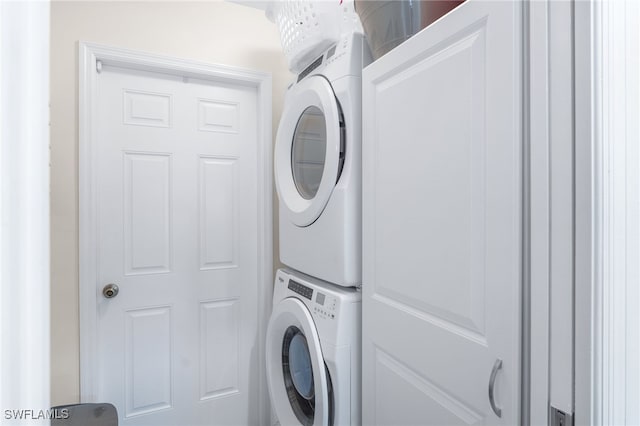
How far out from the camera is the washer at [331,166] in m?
1.13

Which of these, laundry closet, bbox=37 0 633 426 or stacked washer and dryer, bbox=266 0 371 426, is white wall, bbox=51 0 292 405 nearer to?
laundry closet, bbox=37 0 633 426

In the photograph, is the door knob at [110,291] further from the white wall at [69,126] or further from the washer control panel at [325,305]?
the washer control panel at [325,305]

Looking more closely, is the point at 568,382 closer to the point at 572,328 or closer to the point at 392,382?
the point at 572,328

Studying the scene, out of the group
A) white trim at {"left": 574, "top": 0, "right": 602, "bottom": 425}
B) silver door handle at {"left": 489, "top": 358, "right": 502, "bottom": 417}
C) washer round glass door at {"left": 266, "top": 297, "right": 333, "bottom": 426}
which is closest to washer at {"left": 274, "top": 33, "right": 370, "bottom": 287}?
washer round glass door at {"left": 266, "top": 297, "right": 333, "bottom": 426}

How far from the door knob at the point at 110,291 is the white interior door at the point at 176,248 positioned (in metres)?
0.02

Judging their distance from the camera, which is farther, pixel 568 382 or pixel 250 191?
pixel 250 191

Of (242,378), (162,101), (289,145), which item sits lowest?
(242,378)

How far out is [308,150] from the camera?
1425 mm

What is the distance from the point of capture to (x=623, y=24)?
56cm

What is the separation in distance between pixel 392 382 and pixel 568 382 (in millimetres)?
491

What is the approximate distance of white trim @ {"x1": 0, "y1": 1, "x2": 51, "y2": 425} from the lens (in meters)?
0.26

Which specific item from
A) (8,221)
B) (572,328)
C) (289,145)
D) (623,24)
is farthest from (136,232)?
(623,24)

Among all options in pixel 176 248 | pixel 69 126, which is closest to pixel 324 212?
pixel 176 248

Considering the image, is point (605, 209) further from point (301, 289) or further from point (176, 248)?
point (176, 248)
